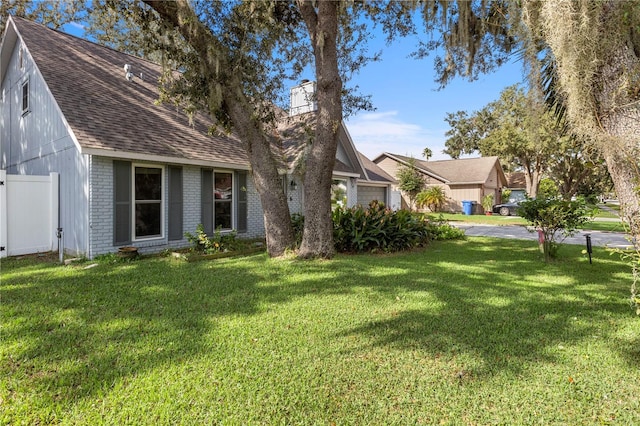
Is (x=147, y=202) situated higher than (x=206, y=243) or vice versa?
(x=147, y=202)

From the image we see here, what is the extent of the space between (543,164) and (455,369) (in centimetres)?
3207

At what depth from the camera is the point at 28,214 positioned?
7391 mm

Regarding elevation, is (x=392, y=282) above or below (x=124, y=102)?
below

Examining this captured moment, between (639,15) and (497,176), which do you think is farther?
(497,176)

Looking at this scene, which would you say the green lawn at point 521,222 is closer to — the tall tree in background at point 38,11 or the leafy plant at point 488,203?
the leafy plant at point 488,203

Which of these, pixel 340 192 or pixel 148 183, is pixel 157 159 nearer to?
pixel 148 183

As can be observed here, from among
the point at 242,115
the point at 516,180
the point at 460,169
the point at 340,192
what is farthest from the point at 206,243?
the point at 516,180

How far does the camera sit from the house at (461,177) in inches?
1066

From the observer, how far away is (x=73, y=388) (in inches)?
97.4

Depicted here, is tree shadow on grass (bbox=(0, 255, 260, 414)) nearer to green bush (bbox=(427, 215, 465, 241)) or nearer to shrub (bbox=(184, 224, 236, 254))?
shrub (bbox=(184, 224, 236, 254))

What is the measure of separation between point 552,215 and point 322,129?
4.98 metres

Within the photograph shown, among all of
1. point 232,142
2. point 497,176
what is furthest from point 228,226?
point 497,176

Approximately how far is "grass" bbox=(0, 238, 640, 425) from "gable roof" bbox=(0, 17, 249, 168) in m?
3.24

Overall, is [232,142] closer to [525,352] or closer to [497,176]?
[525,352]
